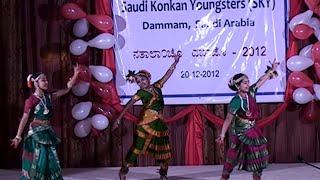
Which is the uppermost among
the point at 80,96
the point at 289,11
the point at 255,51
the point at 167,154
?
the point at 289,11

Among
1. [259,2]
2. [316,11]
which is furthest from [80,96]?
[316,11]

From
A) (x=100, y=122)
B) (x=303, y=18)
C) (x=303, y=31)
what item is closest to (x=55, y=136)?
(x=100, y=122)

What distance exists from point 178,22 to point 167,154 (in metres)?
1.95

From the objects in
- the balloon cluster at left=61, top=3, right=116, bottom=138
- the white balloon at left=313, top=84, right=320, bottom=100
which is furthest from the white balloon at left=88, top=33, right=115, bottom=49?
the white balloon at left=313, top=84, right=320, bottom=100

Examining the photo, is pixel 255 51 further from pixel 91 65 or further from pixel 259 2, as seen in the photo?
pixel 91 65

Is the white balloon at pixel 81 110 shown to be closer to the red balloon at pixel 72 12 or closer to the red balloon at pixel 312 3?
the red balloon at pixel 72 12

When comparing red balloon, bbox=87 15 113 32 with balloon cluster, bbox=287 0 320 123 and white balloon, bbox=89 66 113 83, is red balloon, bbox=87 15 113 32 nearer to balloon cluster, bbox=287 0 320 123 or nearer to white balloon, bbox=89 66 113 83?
white balloon, bbox=89 66 113 83

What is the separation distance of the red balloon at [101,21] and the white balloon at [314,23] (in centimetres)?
234

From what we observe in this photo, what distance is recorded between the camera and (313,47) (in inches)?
289

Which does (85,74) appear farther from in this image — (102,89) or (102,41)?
(102,41)

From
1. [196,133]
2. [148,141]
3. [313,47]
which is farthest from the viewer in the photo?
[196,133]

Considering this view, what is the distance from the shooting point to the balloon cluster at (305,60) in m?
7.36

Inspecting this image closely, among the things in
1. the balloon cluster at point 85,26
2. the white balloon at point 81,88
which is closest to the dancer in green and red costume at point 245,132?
the balloon cluster at point 85,26

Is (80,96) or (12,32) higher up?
(12,32)
